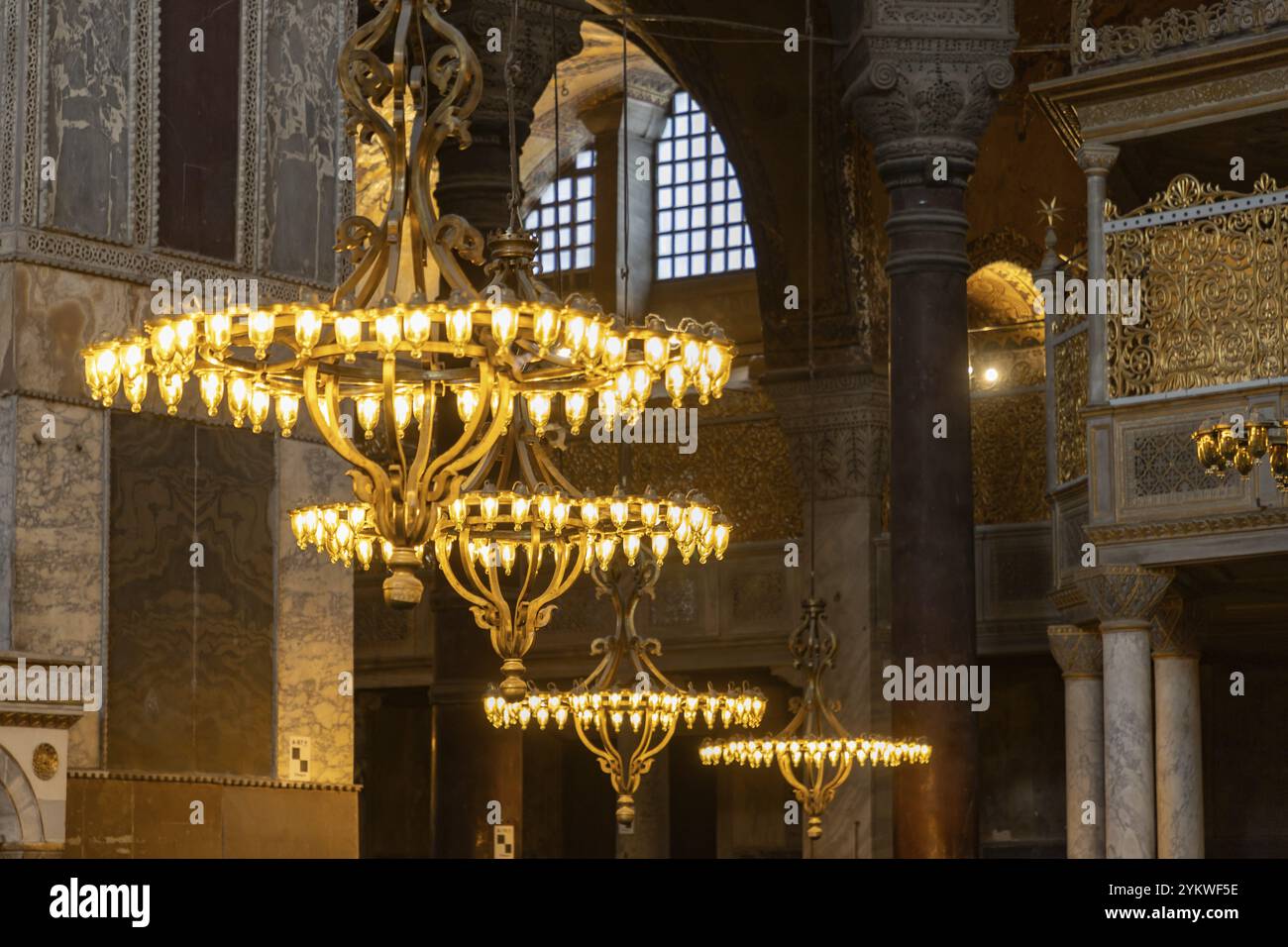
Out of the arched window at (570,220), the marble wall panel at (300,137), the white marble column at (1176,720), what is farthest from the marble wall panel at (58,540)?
the arched window at (570,220)

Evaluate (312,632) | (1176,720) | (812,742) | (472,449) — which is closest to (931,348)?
(812,742)

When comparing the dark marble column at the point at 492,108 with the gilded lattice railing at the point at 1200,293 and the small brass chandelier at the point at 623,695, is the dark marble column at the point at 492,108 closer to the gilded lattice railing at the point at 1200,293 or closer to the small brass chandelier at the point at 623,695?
the small brass chandelier at the point at 623,695

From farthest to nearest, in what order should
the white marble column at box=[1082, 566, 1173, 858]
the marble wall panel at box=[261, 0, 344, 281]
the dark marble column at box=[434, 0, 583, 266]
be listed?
1. the dark marble column at box=[434, 0, 583, 266]
2. the white marble column at box=[1082, 566, 1173, 858]
3. the marble wall panel at box=[261, 0, 344, 281]

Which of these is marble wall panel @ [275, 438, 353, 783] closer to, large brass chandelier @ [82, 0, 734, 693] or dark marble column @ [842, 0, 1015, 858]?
large brass chandelier @ [82, 0, 734, 693]

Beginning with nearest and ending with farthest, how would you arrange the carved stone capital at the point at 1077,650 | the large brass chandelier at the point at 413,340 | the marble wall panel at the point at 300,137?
1. the large brass chandelier at the point at 413,340
2. the marble wall panel at the point at 300,137
3. the carved stone capital at the point at 1077,650

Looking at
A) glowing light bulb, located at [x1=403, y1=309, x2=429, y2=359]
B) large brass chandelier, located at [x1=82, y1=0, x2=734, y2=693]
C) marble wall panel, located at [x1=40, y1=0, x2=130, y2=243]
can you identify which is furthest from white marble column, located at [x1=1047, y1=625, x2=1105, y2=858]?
glowing light bulb, located at [x1=403, y1=309, x2=429, y2=359]

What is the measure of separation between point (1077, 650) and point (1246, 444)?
3.81 meters

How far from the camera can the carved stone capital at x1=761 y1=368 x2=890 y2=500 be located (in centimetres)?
1507

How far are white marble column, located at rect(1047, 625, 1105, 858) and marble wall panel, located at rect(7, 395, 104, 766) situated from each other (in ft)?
17.8

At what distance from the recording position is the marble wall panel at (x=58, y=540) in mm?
8594

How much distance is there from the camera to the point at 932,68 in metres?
11.3

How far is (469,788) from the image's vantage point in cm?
1297

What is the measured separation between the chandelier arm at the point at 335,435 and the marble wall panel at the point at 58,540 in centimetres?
219

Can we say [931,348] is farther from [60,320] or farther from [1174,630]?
[60,320]
